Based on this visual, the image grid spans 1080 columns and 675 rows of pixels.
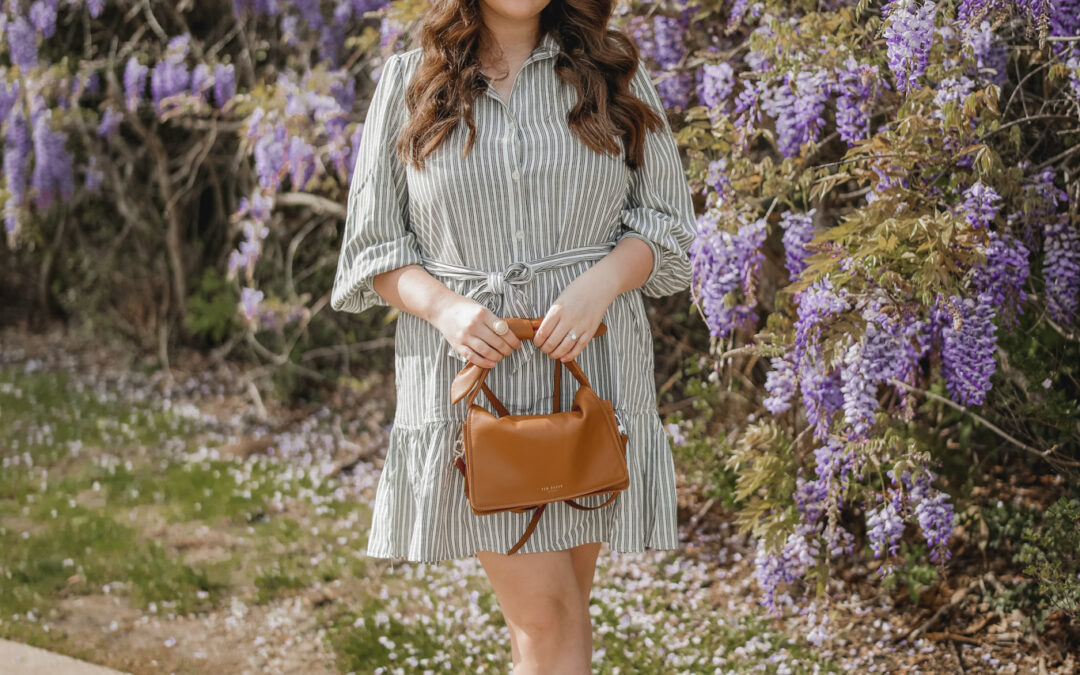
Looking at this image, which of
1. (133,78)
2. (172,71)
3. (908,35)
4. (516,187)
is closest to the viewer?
(516,187)

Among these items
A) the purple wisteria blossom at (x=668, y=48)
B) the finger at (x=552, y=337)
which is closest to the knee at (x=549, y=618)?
the finger at (x=552, y=337)

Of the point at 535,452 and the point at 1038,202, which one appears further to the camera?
the point at 1038,202

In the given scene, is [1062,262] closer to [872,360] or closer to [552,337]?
[872,360]

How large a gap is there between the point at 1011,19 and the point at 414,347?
5.78 ft

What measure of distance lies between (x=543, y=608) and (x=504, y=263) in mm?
590

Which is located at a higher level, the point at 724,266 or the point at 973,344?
the point at 724,266

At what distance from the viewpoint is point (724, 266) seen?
8.71ft

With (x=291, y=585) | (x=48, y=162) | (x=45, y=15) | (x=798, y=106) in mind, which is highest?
(x=45, y=15)


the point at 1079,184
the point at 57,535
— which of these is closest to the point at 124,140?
the point at 57,535

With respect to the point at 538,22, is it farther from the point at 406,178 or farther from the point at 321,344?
the point at 321,344

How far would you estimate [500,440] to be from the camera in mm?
1602

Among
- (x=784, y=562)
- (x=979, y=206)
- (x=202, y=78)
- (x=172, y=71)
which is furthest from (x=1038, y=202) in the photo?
(x=172, y=71)

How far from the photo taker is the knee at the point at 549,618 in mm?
1708

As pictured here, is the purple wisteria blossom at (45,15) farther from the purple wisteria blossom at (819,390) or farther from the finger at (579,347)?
the finger at (579,347)
